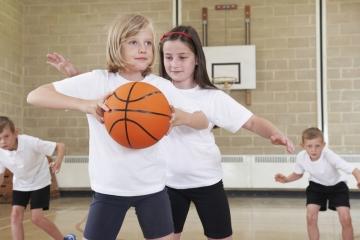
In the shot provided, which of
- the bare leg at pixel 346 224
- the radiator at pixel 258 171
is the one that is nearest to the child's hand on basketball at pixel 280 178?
the bare leg at pixel 346 224

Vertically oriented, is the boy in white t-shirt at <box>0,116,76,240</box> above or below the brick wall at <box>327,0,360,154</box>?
below

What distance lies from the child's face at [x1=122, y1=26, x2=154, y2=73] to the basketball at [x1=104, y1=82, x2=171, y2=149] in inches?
7.1

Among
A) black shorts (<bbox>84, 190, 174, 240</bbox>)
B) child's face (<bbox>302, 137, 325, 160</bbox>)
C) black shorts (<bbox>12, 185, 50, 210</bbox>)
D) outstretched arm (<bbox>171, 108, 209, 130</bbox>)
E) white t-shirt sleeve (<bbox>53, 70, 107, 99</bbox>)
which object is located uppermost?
white t-shirt sleeve (<bbox>53, 70, 107, 99</bbox>)

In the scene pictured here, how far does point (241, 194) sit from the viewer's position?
29.6ft

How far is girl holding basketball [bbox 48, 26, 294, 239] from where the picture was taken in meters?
2.66

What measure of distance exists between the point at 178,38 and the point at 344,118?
6805mm

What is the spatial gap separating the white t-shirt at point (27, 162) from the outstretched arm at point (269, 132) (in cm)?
225

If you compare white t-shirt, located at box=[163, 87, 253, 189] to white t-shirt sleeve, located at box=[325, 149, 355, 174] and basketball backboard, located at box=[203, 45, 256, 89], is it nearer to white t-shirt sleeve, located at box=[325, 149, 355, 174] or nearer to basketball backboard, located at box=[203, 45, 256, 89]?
white t-shirt sleeve, located at box=[325, 149, 355, 174]

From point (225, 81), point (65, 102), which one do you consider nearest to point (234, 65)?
point (225, 81)

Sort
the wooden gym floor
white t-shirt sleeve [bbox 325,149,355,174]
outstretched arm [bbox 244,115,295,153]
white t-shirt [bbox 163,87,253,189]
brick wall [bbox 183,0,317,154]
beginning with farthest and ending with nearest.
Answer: brick wall [bbox 183,0,317,154]
the wooden gym floor
white t-shirt sleeve [bbox 325,149,355,174]
white t-shirt [bbox 163,87,253,189]
outstretched arm [bbox 244,115,295,153]

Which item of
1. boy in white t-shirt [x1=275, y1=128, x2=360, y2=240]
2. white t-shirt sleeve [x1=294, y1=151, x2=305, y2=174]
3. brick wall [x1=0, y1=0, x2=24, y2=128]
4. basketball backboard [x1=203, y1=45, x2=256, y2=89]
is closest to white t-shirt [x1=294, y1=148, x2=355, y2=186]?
boy in white t-shirt [x1=275, y1=128, x2=360, y2=240]

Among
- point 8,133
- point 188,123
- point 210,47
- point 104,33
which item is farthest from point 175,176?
point 104,33

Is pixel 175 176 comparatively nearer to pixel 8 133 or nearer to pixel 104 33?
pixel 8 133

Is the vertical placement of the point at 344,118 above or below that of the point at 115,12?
below
